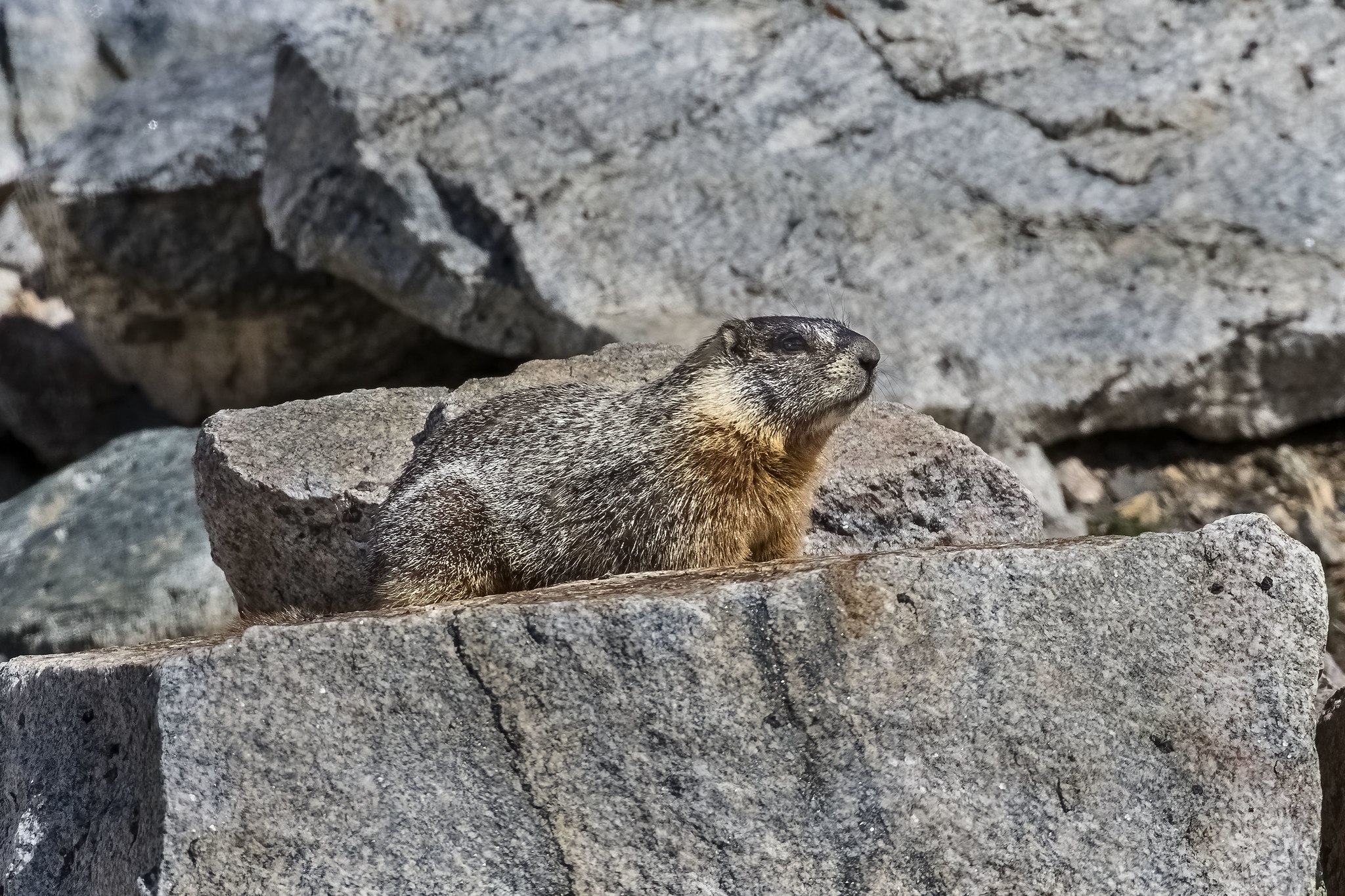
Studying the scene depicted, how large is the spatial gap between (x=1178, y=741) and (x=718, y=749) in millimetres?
1257

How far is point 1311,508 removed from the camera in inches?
321

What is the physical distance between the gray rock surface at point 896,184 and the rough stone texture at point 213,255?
60.0 inches

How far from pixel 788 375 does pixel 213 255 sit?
7084mm

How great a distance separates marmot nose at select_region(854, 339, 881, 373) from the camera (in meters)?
5.39

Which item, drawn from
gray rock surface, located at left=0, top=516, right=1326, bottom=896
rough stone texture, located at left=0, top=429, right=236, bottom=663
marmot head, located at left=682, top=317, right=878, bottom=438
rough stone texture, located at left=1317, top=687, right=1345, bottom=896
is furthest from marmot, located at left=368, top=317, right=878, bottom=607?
rough stone texture, located at left=0, top=429, right=236, bottom=663

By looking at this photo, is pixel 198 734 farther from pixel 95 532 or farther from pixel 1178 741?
pixel 95 532

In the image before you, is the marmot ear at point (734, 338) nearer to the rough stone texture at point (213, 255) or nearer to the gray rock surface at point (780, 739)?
the gray rock surface at point (780, 739)

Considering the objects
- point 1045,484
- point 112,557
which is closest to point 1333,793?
point 1045,484

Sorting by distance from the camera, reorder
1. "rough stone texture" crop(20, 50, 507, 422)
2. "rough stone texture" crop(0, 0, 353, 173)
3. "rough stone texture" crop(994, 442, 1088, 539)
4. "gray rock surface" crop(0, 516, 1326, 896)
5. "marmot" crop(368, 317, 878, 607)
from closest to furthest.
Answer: "gray rock surface" crop(0, 516, 1326, 896), "marmot" crop(368, 317, 878, 607), "rough stone texture" crop(994, 442, 1088, 539), "rough stone texture" crop(20, 50, 507, 422), "rough stone texture" crop(0, 0, 353, 173)

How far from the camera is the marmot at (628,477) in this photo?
16.4ft

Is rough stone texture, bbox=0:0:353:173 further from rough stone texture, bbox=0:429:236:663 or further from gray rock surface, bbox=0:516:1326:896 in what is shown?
gray rock surface, bbox=0:516:1326:896

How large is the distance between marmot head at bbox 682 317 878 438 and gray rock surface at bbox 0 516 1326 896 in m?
1.32

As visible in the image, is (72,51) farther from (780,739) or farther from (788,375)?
(780,739)

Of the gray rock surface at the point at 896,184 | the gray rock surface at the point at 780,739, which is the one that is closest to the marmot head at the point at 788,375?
the gray rock surface at the point at 780,739
